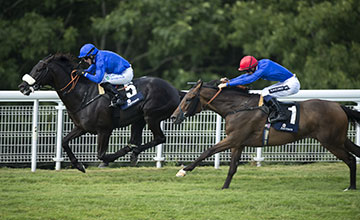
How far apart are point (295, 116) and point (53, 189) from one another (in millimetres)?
3143

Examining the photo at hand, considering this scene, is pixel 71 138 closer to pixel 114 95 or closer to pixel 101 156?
pixel 101 156

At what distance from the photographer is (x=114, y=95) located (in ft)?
28.6

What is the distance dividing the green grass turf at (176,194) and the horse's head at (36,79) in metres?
1.22

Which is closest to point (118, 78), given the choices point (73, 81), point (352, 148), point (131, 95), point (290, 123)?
point (131, 95)

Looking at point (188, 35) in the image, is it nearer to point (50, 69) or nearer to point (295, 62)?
point (295, 62)

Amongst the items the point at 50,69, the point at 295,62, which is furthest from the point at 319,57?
the point at 50,69

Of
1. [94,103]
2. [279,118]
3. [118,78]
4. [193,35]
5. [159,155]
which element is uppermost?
[193,35]

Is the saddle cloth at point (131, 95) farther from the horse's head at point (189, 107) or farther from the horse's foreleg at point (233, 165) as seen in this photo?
the horse's foreleg at point (233, 165)

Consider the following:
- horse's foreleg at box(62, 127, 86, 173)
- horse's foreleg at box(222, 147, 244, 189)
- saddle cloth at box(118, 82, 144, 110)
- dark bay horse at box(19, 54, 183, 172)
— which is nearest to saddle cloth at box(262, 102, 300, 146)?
horse's foreleg at box(222, 147, 244, 189)

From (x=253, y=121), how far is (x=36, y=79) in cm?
298

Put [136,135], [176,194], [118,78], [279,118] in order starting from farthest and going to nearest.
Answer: [136,135], [118,78], [279,118], [176,194]

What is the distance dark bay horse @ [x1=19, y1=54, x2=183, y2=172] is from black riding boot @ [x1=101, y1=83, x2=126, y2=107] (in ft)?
0.30

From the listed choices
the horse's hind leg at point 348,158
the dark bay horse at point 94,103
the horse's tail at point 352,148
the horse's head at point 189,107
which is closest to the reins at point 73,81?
the dark bay horse at point 94,103

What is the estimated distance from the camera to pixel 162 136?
9.20 meters
